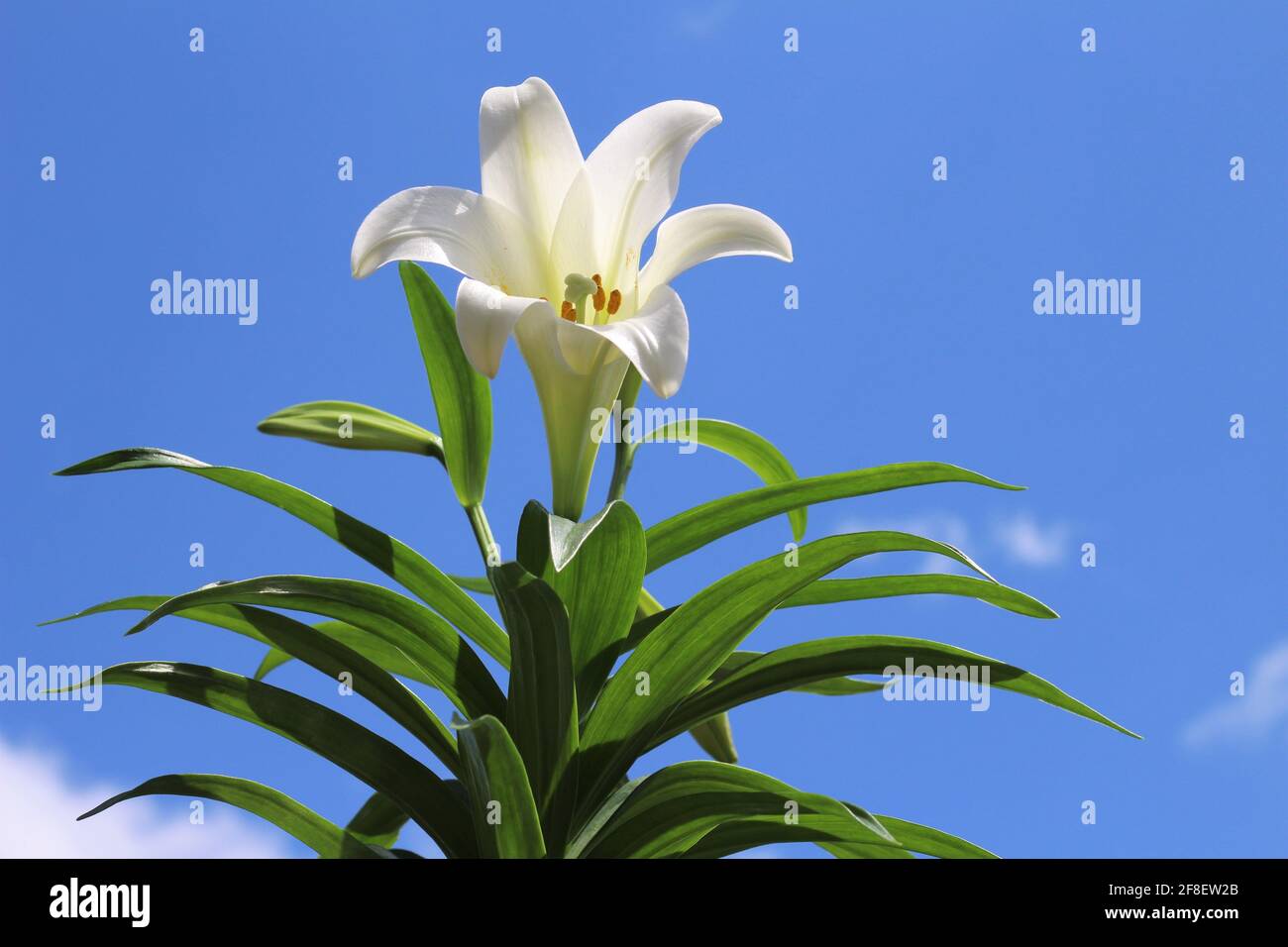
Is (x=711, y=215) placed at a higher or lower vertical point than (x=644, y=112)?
lower

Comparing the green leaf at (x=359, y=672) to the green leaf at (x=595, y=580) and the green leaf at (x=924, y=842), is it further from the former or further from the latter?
the green leaf at (x=924, y=842)

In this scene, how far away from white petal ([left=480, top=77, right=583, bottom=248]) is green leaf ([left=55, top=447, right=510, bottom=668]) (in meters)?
0.37

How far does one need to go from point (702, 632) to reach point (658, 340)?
0.97 ft

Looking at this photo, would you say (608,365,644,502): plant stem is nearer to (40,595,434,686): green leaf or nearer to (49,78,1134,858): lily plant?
(49,78,1134,858): lily plant

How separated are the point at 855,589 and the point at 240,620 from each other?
2.20ft

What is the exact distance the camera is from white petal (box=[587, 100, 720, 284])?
44.9 inches

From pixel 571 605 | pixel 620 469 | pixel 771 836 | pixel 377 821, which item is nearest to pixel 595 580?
pixel 571 605

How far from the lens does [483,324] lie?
93 cm

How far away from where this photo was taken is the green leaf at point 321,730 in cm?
108
